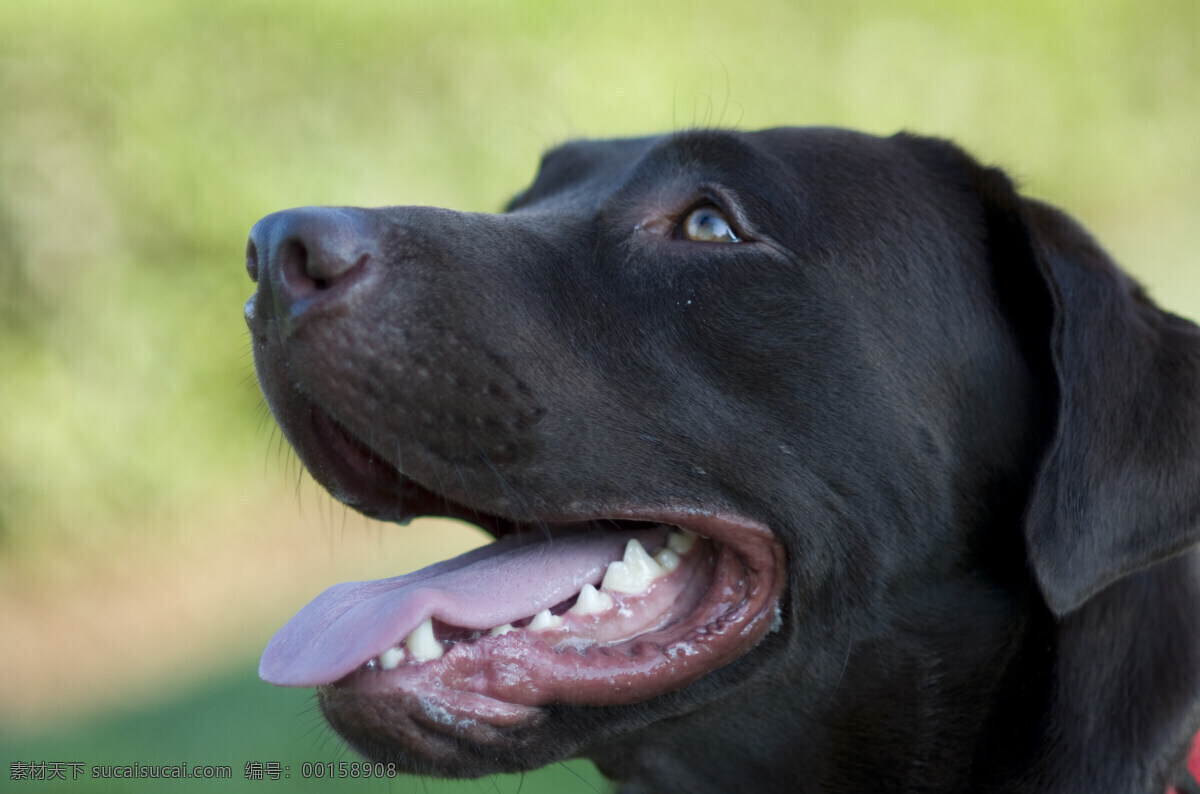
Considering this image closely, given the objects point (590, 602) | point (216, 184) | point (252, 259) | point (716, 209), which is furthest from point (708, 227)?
point (216, 184)

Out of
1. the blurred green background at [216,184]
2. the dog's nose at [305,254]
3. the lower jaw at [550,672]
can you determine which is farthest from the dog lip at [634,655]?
the blurred green background at [216,184]

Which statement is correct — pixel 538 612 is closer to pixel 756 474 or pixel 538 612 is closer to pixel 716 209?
pixel 756 474

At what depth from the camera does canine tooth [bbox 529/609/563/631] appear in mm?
2279

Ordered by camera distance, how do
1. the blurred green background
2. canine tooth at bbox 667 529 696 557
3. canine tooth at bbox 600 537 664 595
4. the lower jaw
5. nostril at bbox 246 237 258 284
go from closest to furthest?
the lower jaw < nostril at bbox 246 237 258 284 < canine tooth at bbox 600 537 664 595 < canine tooth at bbox 667 529 696 557 < the blurred green background

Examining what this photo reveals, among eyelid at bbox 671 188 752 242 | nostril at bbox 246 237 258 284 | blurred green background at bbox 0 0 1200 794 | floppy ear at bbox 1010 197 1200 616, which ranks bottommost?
blurred green background at bbox 0 0 1200 794

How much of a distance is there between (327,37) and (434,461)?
23.7 feet

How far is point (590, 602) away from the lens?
2.33 metres

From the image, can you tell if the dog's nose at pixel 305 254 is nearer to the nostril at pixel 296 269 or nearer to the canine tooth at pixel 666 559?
the nostril at pixel 296 269

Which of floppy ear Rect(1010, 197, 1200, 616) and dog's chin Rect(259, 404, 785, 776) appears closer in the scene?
dog's chin Rect(259, 404, 785, 776)

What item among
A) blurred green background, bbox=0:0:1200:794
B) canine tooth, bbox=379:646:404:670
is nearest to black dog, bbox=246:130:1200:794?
canine tooth, bbox=379:646:404:670

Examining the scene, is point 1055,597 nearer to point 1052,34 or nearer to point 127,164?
point 127,164

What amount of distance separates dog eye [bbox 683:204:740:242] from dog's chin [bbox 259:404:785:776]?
23.4 inches

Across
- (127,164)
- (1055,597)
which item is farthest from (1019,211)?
(127,164)

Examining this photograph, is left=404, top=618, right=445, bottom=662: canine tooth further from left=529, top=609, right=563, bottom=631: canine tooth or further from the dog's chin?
left=529, top=609, right=563, bottom=631: canine tooth
